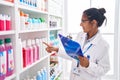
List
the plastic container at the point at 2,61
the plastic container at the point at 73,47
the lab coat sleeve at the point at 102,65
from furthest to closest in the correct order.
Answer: the lab coat sleeve at the point at 102,65 → the plastic container at the point at 73,47 → the plastic container at the point at 2,61

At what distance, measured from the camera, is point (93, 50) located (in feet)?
6.22

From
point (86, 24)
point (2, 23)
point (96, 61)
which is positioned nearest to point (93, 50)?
point (96, 61)

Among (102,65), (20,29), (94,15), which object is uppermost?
(94,15)

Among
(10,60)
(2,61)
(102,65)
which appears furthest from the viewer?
(102,65)

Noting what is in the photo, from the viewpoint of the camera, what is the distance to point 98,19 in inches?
74.0

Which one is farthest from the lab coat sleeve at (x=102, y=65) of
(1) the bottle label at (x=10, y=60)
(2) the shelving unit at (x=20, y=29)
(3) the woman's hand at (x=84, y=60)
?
(1) the bottle label at (x=10, y=60)

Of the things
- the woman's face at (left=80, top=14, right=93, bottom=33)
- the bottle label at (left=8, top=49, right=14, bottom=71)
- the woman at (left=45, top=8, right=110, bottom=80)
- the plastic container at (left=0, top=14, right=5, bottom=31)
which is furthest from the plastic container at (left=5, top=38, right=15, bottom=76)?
the woman's face at (left=80, top=14, right=93, bottom=33)

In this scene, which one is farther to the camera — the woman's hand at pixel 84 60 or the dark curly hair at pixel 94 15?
the dark curly hair at pixel 94 15

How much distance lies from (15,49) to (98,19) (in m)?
0.87

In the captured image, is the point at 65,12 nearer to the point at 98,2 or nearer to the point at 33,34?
the point at 98,2

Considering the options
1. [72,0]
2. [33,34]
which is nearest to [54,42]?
[33,34]

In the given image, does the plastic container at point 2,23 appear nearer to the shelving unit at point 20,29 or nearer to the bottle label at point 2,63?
the shelving unit at point 20,29

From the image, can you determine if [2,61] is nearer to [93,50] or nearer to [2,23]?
[2,23]

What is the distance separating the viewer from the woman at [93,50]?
181 cm
